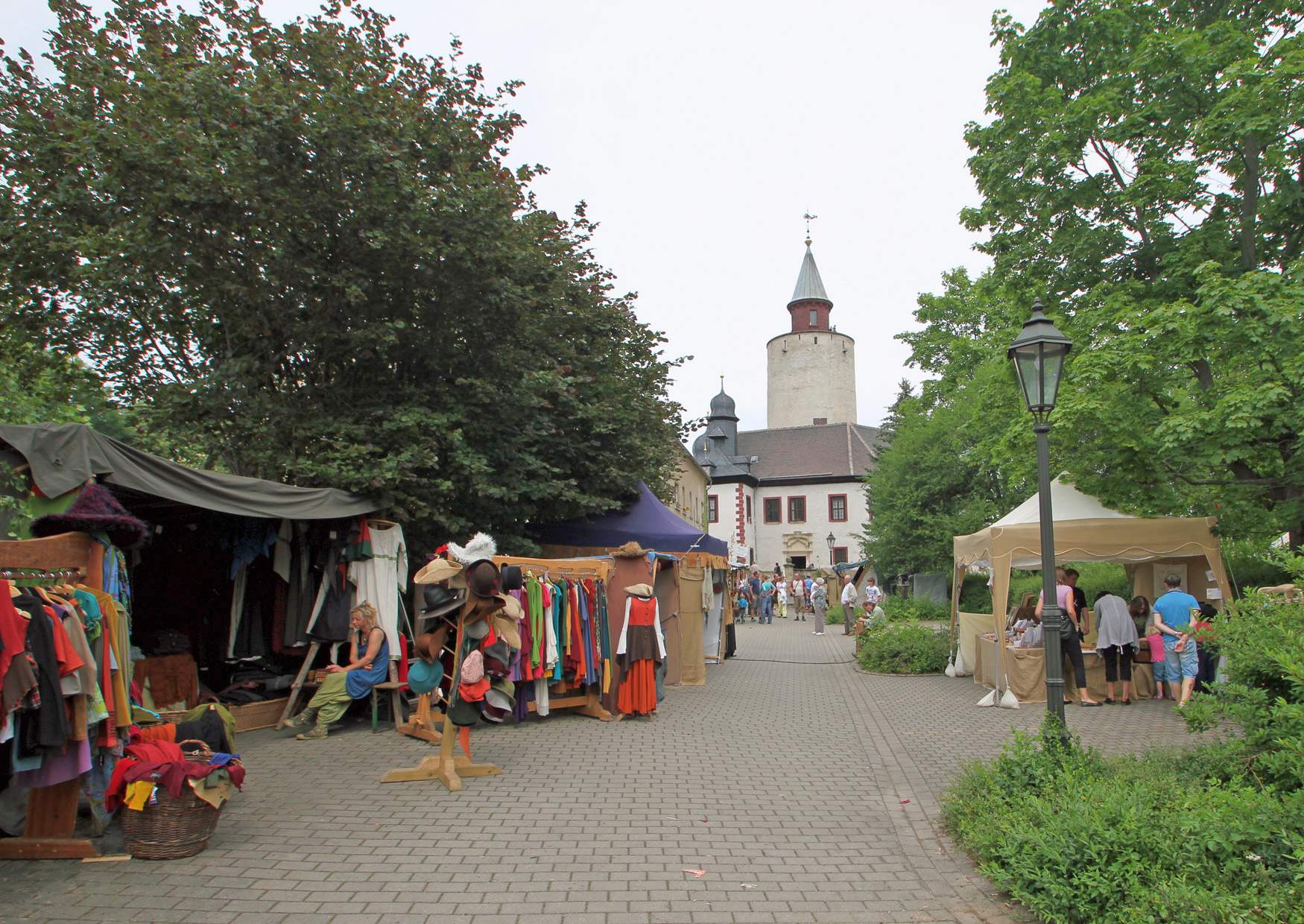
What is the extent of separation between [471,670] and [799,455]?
63.5m

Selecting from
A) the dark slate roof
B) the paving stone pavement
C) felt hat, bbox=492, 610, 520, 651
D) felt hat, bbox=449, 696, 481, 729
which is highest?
the dark slate roof

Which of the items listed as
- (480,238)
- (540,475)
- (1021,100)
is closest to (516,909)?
(480,238)

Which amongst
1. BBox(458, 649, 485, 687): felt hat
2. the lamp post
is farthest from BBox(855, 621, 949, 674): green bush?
BBox(458, 649, 485, 687): felt hat

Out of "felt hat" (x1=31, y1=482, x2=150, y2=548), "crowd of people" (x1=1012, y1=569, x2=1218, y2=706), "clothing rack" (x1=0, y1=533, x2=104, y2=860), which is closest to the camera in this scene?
"clothing rack" (x1=0, y1=533, x2=104, y2=860)

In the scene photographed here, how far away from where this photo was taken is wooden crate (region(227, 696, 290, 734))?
32.2 ft

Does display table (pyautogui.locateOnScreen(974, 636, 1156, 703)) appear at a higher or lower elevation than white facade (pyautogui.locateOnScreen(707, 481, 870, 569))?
lower

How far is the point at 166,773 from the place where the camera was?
5.38 meters

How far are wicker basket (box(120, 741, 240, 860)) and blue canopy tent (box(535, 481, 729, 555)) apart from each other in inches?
401

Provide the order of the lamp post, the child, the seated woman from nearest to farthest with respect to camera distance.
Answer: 1. the lamp post
2. the seated woman
3. the child

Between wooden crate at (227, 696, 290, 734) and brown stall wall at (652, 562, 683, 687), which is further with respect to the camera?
brown stall wall at (652, 562, 683, 687)

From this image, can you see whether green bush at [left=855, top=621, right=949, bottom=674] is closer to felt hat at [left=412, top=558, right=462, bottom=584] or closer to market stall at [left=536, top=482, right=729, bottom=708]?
market stall at [left=536, top=482, right=729, bottom=708]

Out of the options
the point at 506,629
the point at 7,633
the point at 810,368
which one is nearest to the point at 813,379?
the point at 810,368

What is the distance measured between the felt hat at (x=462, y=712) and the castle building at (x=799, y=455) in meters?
56.2

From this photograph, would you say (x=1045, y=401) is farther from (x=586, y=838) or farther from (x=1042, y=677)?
(x=1042, y=677)
